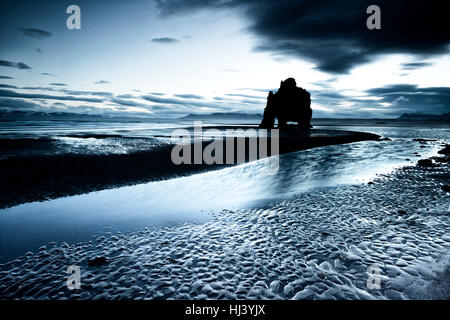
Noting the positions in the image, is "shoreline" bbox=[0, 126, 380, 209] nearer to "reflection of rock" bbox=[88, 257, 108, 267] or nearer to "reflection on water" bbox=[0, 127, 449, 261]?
"reflection on water" bbox=[0, 127, 449, 261]

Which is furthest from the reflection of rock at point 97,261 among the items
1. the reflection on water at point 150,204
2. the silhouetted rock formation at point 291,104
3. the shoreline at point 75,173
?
the silhouetted rock formation at point 291,104

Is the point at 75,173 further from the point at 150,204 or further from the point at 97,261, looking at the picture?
the point at 97,261

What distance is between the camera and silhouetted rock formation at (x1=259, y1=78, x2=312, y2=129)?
85438mm

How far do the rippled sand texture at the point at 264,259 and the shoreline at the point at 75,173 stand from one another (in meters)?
6.45

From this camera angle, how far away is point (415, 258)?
226 inches

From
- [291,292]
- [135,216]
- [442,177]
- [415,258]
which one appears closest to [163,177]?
[135,216]

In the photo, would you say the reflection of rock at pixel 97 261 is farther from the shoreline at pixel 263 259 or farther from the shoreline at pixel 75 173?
the shoreline at pixel 75 173

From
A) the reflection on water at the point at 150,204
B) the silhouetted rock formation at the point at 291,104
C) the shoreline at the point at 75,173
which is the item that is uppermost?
the silhouetted rock formation at the point at 291,104

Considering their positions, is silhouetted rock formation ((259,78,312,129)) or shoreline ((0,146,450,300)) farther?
silhouetted rock formation ((259,78,312,129))

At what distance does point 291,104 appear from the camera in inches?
3354

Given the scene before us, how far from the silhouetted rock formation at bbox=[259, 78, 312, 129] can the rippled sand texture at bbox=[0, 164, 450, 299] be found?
80516mm

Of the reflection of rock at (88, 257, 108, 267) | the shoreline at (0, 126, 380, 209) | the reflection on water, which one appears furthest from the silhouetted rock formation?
the reflection of rock at (88, 257, 108, 267)

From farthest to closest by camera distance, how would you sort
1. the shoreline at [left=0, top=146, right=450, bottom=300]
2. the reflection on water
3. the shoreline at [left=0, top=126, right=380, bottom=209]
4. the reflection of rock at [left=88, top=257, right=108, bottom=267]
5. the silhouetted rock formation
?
the silhouetted rock formation → the shoreline at [left=0, top=126, right=380, bottom=209] → the reflection on water → the reflection of rock at [left=88, top=257, right=108, bottom=267] → the shoreline at [left=0, top=146, right=450, bottom=300]

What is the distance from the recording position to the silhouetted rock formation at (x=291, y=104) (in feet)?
280
